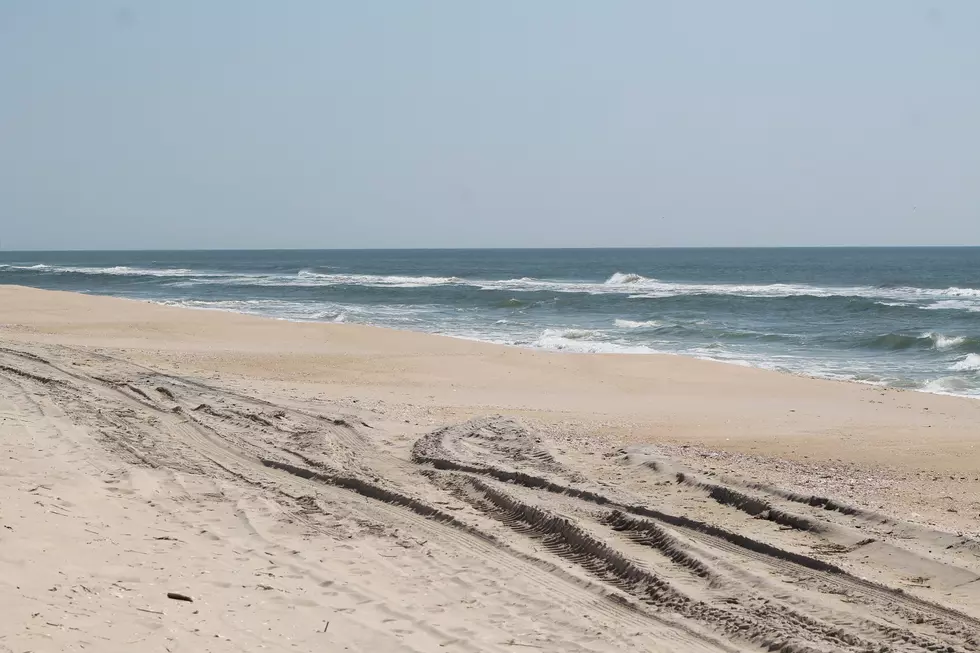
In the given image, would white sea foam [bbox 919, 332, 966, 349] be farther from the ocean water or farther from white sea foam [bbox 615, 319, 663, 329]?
white sea foam [bbox 615, 319, 663, 329]

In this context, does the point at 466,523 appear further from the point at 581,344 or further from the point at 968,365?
the point at 581,344

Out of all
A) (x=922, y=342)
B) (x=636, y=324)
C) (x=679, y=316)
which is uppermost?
(x=679, y=316)

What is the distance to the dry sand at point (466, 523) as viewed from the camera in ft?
13.3

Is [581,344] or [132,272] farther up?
[132,272]

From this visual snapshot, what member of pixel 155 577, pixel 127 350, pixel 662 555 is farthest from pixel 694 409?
pixel 127 350

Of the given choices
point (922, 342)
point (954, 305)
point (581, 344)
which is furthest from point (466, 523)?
point (954, 305)

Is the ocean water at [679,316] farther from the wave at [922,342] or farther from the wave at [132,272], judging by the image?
the wave at [132,272]

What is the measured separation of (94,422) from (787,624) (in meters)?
6.41

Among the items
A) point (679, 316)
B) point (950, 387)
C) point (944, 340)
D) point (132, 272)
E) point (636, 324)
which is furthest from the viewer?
point (132, 272)

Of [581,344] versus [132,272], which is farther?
[132,272]

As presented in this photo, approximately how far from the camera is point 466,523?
572 centimetres

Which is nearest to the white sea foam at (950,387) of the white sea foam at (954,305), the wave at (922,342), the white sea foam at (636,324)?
the wave at (922,342)

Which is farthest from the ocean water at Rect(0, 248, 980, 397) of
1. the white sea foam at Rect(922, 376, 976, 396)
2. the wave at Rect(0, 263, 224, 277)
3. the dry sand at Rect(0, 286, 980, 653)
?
the wave at Rect(0, 263, 224, 277)

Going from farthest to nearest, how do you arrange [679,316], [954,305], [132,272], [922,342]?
[132,272] < [954,305] < [679,316] < [922,342]
